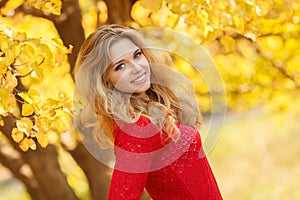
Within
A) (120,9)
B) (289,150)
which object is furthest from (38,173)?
(289,150)

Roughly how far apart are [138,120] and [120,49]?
0.24 m

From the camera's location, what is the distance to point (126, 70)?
2.26 meters

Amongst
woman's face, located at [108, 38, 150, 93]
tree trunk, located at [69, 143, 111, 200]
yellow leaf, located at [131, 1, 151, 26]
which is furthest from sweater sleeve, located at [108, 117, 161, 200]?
yellow leaf, located at [131, 1, 151, 26]

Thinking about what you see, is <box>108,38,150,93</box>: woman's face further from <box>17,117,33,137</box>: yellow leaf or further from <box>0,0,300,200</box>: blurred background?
<box>17,117,33,137</box>: yellow leaf

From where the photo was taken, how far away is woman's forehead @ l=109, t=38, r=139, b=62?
2.26 meters

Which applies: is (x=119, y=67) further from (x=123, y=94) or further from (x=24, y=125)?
(x=24, y=125)

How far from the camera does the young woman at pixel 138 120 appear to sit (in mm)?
2174

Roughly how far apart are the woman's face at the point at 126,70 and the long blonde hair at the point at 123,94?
0.06ft

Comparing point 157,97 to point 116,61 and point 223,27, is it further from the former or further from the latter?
point 223,27

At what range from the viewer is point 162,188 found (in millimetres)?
2260

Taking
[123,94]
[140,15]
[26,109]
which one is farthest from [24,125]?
[140,15]

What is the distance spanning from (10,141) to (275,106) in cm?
296

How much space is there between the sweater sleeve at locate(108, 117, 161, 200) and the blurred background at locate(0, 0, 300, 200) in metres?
0.36

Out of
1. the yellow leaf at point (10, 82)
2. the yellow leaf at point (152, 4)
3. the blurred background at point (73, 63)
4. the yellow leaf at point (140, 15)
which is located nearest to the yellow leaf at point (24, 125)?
the blurred background at point (73, 63)
